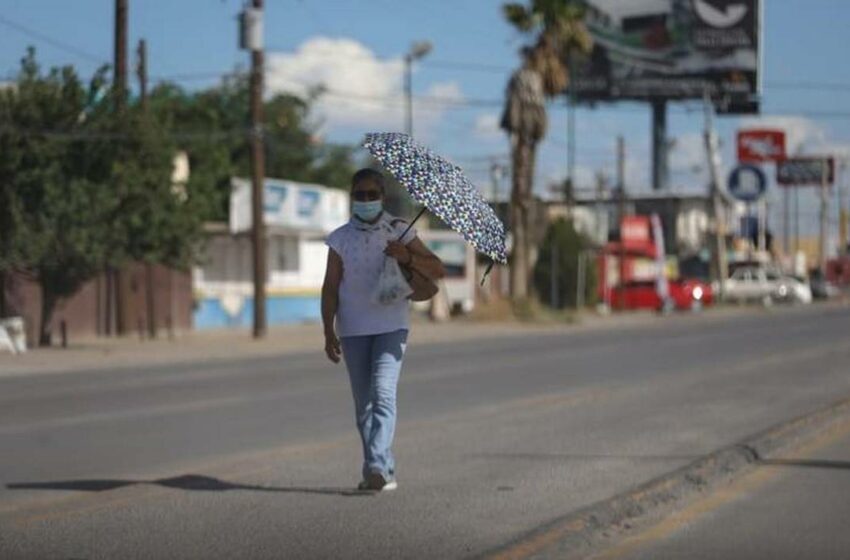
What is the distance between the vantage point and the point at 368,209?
9.49 m

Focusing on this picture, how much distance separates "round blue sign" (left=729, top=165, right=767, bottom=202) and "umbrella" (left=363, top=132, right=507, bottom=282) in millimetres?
68370

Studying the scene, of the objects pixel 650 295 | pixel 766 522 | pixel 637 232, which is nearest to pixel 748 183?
pixel 637 232

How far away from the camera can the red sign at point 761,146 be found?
86.5 metres

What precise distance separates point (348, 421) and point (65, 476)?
460 cm

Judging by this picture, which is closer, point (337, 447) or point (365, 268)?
point (365, 268)

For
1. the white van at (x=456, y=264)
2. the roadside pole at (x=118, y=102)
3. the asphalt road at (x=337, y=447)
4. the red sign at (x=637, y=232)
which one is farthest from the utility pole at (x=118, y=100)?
the red sign at (x=637, y=232)

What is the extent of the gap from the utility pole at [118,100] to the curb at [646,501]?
20844mm

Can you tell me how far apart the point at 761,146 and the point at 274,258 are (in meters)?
47.0

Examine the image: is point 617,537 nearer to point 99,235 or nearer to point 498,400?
point 498,400

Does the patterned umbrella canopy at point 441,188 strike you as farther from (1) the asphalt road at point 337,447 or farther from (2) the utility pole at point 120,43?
(2) the utility pole at point 120,43

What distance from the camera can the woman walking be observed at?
31.2ft

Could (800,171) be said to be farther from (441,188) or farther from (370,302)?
(441,188)

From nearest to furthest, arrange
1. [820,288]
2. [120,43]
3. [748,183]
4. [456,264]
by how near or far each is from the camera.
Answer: [120,43] < [456,264] < [748,183] < [820,288]

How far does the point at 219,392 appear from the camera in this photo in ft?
66.0
